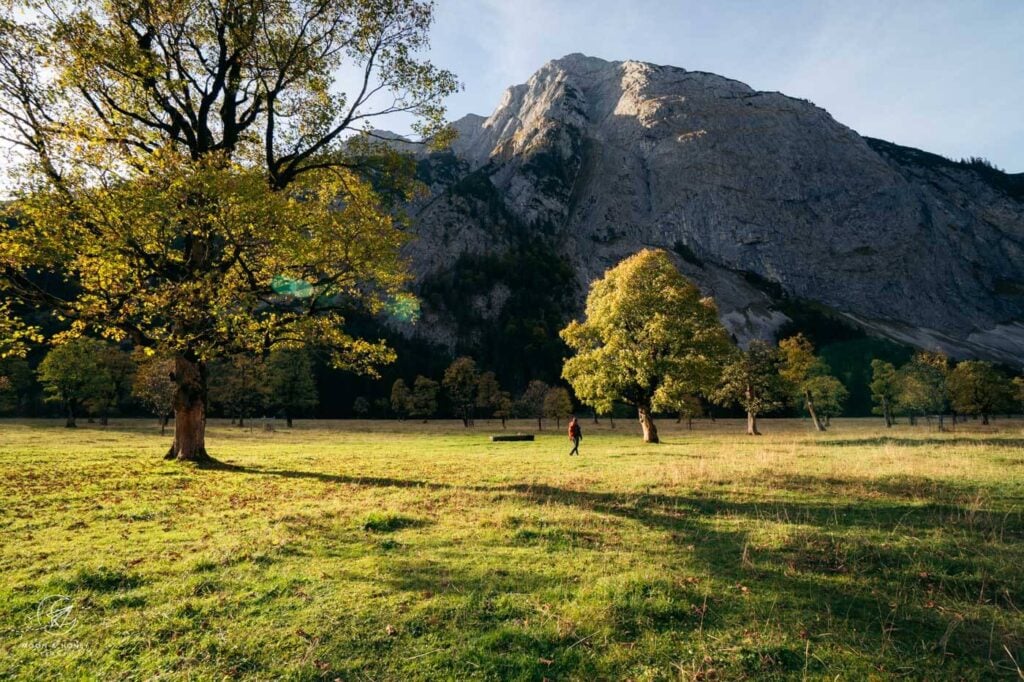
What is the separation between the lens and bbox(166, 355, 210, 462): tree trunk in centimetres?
2212

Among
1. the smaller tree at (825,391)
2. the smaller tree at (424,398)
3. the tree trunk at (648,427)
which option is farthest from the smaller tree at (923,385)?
the smaller tree at (424,398)

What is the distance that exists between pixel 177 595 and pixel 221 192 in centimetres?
1498

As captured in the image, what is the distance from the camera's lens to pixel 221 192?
17.7m

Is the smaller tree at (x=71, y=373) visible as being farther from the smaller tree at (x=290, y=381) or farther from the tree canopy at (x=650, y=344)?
the tree canopy at (x=650, y=344)

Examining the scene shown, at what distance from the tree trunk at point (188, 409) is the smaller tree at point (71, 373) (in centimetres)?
5515

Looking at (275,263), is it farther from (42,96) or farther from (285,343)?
(42,96)

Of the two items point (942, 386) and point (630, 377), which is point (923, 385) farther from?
point (630, 377)

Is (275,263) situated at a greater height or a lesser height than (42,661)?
greater

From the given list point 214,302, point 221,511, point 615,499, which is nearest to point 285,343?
point 214,302

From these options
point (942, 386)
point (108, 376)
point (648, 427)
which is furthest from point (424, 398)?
point (942, 386)

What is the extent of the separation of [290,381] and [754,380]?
7141 cm

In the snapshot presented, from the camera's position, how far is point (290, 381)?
8356 cm

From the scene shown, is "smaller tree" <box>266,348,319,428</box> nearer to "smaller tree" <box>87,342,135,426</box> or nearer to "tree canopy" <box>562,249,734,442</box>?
"smaller tree" <box>87,342,135,426</box>

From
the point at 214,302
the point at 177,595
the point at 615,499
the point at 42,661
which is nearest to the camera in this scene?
the point at 42,661
